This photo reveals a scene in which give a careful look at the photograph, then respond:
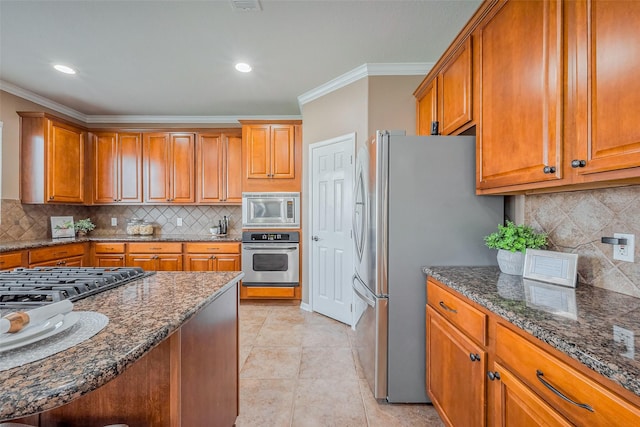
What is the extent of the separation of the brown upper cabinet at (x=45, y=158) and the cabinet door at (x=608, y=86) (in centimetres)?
478

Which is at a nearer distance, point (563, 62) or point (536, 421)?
point (536, 421)

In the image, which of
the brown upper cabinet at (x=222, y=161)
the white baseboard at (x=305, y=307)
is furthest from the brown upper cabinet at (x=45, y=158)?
the white baseboard at (x=305, y=307)

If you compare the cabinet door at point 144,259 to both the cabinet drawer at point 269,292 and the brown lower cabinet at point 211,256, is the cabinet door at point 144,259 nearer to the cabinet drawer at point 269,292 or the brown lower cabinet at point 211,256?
the brown lower cabinet at point 211,256

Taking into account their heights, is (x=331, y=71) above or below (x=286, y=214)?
above

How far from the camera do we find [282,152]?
3762mm

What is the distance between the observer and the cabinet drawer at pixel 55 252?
2961 mm

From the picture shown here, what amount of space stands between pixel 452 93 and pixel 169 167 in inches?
146

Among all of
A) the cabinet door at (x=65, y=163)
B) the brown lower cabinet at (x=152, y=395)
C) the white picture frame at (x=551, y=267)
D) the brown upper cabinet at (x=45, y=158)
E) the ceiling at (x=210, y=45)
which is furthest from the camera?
the cabinet door at (x=65, y=163)

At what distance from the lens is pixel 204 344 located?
45.8 inches

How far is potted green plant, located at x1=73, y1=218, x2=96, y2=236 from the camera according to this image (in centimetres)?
397

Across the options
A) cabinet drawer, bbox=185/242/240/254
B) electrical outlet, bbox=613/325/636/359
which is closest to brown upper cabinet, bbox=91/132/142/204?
cabinet drawer, bbox=185/242/240/254

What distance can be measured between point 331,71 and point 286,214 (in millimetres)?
1756

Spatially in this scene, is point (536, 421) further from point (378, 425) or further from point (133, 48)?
point (133, 48)

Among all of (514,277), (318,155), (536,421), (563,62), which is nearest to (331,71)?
(318,155)
